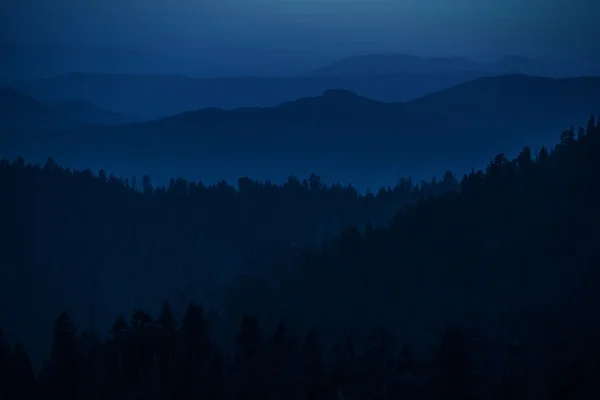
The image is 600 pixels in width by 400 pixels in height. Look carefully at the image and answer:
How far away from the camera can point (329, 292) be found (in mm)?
69688

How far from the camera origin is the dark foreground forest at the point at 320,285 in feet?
108

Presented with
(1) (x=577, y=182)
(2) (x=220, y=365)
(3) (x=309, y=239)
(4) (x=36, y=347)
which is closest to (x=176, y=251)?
(3) (x=309, y=239)

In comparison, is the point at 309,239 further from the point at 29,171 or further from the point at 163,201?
the point at 29,171

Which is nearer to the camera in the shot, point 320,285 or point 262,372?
point 262,372

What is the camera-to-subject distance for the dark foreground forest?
3291cm

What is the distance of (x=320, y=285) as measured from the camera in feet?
238

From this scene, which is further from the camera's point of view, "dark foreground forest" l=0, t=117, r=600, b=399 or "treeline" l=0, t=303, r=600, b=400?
"dark foreground forest" l=0, t=117, r=600, b=399

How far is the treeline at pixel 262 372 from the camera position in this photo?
101 feet

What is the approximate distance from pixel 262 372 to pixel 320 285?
129ft

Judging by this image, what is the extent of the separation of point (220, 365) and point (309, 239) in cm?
8665

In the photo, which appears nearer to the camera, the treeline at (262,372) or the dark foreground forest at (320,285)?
the treeline at (262,372)

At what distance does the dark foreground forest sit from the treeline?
10cm

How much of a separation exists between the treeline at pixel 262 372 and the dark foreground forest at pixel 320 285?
4.1 inches

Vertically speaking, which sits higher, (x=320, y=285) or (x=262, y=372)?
(x=320, y=285)
